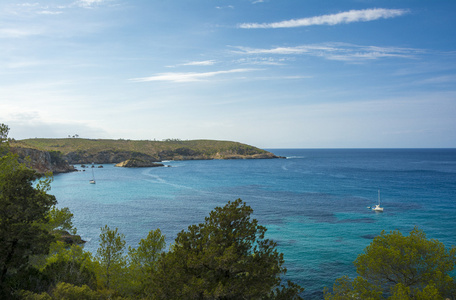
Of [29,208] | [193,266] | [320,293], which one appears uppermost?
[29,208]

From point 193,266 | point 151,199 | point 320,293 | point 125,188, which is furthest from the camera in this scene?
point 125,188

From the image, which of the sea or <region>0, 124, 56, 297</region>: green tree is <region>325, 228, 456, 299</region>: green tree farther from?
<region>0, 124, 56, 297</region>: green tree

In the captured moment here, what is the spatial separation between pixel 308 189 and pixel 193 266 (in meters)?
89.0

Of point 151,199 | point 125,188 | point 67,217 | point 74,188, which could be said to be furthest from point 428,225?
point 74,188

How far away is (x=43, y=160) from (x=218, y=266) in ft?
486

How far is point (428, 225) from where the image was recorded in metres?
57.0

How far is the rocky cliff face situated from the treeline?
338 feet

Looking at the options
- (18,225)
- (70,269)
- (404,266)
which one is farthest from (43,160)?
(404,266)

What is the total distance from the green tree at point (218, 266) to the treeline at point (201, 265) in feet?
0.17

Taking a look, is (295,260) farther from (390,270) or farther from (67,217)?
(67,217)

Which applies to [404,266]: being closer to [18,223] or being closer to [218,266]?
[218,266]

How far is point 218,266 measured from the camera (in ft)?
57.6

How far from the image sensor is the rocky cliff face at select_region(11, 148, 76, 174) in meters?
125

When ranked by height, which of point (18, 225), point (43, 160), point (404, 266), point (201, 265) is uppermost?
point (43, 160)
